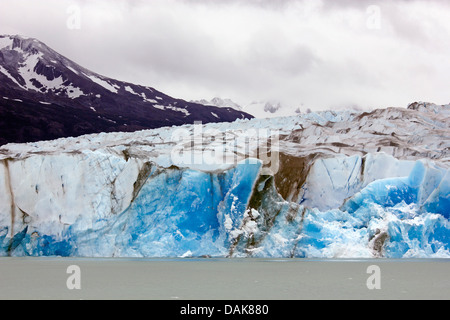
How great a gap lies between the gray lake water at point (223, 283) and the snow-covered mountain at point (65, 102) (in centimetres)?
3738

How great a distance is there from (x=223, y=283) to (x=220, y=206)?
7649 millimetres

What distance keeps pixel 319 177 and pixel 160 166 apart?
745cm

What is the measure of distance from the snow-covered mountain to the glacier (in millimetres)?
32360

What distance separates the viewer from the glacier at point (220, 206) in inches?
962

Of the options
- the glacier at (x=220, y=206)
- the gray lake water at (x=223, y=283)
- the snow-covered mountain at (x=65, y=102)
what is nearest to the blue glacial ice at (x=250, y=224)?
the glacier at (x=220, y=206)

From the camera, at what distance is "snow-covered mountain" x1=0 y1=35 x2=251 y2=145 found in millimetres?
59225

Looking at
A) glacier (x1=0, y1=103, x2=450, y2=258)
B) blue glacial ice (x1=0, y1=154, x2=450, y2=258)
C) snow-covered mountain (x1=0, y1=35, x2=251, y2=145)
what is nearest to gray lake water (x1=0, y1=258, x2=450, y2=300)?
blue glacial ice (x1=0, y1=154, x2=450, y2=258)

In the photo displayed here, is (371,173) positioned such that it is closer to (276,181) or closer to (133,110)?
(276,181)

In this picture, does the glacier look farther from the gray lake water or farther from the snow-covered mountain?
the snow-covered mountain

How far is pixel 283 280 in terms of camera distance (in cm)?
1908

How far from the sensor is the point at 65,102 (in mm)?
71500

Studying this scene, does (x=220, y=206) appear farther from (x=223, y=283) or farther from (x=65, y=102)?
(x=65, y=102)

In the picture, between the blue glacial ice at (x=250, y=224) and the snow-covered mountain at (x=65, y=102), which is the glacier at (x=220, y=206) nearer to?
the blue glacial ice at (x=250, y=224)

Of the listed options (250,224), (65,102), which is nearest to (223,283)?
(250,224)
